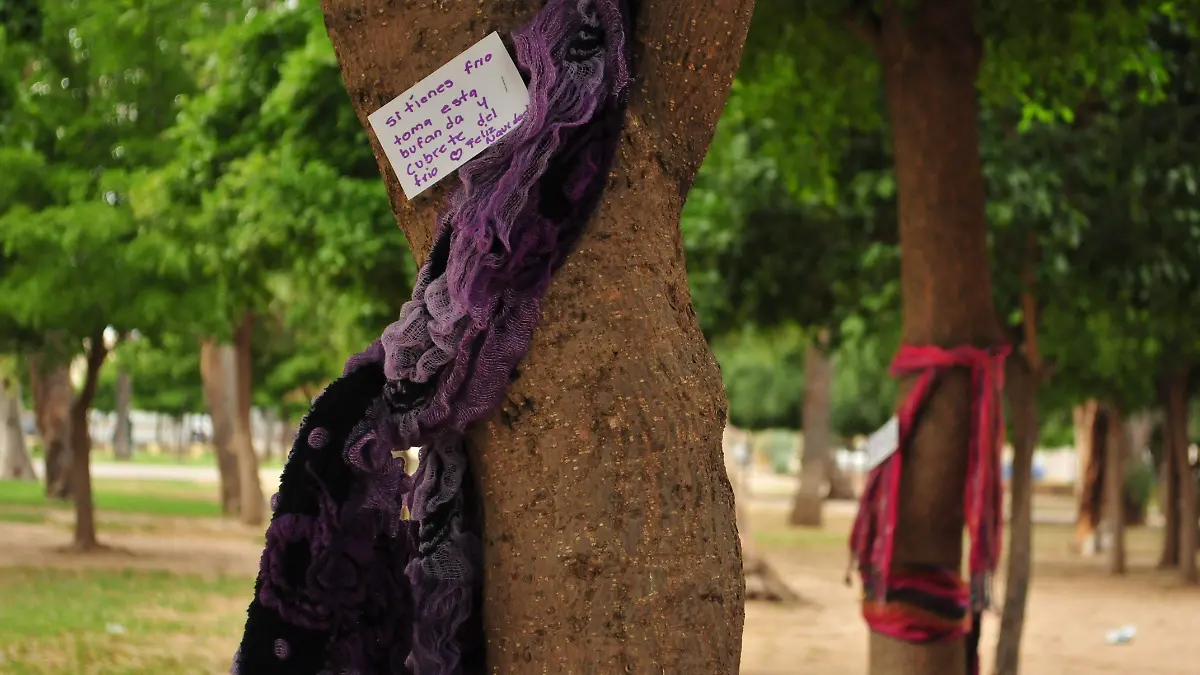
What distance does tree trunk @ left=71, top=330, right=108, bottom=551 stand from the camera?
17297 millimetres

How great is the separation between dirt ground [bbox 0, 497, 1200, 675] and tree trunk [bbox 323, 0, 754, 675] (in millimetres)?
9470

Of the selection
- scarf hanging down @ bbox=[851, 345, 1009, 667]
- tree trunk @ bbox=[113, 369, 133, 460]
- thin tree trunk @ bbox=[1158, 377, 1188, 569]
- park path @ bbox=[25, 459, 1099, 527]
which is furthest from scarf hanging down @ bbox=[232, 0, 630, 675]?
tree trunk @ bbox=[113, 369, 133, 460]

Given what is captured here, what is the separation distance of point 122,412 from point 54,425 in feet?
73.2

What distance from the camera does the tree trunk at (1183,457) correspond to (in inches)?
770

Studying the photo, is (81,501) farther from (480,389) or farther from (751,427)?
(751,427)

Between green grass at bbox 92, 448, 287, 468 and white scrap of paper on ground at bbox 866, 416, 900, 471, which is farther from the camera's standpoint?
green grass at bbox 92, 448, 287, 468

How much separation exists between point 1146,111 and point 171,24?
10.4 meters

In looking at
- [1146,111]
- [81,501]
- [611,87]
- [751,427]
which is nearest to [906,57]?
[611,87]

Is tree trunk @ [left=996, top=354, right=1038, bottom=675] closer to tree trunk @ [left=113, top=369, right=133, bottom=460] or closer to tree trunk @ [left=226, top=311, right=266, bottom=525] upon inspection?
tree trunk @ [left=226, top=311, right=266, bottom=525]

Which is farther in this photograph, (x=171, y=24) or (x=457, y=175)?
(x=171, y=24)

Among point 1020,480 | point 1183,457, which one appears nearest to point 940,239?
point 1020,480

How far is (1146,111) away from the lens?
9.99 meters

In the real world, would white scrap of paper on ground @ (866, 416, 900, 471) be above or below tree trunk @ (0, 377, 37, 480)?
above

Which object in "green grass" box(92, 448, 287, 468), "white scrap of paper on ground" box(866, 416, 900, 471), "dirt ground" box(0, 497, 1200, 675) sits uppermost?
"white scrap of paper on ground" box(866, 416, 900, 471)
